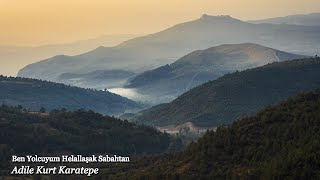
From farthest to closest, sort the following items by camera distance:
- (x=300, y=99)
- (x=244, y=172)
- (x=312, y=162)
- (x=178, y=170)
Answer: (x=300, y=99), (x=178, y=170), (x=244, y=172), (x=312, y=162)

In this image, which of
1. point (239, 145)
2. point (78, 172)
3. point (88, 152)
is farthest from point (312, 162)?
point (88, 152)

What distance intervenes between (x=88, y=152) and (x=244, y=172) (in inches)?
3396

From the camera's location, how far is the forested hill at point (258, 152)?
99312mm

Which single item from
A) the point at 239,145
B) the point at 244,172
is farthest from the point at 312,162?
the point at 239,145

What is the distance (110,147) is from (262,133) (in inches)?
3102

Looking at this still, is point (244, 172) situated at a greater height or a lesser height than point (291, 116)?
lesser

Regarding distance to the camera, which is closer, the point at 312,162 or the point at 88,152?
the point at 312,162

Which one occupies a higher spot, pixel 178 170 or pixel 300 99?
pixel 300 99

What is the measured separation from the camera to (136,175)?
120812mm

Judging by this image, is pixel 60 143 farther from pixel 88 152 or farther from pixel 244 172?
pixel 244 172

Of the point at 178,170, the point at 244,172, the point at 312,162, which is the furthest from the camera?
the point at 178,170

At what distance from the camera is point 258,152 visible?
114 meters

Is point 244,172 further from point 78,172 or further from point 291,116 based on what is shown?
point 78,172

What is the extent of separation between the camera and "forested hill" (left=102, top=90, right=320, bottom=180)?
99.3 meters
